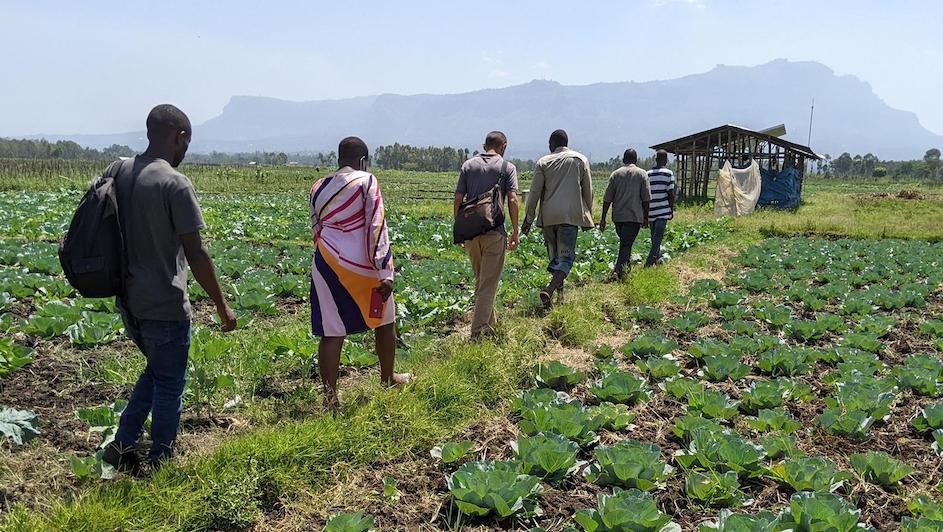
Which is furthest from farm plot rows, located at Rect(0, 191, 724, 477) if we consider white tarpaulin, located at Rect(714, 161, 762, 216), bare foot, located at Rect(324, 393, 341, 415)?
white tarpaulin, located at Rect(714, 161, 762, 216)

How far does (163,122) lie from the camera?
9.98ft

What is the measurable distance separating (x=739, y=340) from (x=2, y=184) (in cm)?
3360

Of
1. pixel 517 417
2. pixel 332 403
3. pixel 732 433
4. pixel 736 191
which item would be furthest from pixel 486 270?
pixel 736 191

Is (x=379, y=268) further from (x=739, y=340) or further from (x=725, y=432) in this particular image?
(x=739, y=340)

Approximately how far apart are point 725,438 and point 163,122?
3.40m

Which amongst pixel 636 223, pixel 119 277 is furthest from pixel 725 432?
pixel 636 223

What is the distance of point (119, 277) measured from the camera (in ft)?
9.72

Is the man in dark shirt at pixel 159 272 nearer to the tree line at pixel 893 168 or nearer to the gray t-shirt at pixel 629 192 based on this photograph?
the gray t-shirt at pixel 629 192

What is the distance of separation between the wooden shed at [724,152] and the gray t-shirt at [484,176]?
763 inches

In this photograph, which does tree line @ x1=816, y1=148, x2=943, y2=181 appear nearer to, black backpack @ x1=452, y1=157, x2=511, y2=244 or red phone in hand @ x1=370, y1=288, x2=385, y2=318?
black backpack @ x1=452, y1=157, x2=511, y2=244

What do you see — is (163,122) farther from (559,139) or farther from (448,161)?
(448,161)

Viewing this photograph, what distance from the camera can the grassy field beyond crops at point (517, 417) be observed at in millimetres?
2932

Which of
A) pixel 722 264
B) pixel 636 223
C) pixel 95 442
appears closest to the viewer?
pixel 95 442

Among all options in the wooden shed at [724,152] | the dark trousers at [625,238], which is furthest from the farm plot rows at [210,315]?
the wooden shed at [724,152]
